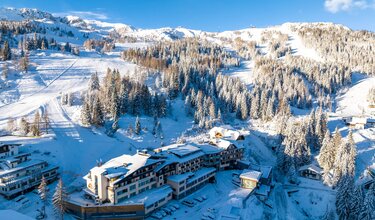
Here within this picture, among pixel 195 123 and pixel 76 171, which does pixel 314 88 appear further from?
pixel 76 171

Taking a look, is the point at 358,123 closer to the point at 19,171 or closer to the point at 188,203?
the point at 188,203

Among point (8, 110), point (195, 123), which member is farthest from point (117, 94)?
point (8, 110)

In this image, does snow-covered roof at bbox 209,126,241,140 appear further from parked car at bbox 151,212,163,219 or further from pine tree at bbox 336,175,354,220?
parked car at bbox 151,212,163,219

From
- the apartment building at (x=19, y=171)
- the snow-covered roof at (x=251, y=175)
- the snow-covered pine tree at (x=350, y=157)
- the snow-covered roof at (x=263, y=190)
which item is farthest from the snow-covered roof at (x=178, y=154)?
the snow-covered pine tree at (x=350, y=157)

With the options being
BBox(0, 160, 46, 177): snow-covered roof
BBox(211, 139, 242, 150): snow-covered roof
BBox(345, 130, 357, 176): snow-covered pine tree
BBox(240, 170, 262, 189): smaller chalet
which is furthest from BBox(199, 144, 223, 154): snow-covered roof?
BBox(0, 160, 46, 177): snow-covered roof

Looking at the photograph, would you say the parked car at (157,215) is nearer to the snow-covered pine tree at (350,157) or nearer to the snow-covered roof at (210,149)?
the snow-covered roof at (210,149)

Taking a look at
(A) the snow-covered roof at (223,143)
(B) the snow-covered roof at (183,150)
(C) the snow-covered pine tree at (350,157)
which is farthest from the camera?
(A) the snow-covered roof at (223,143)
